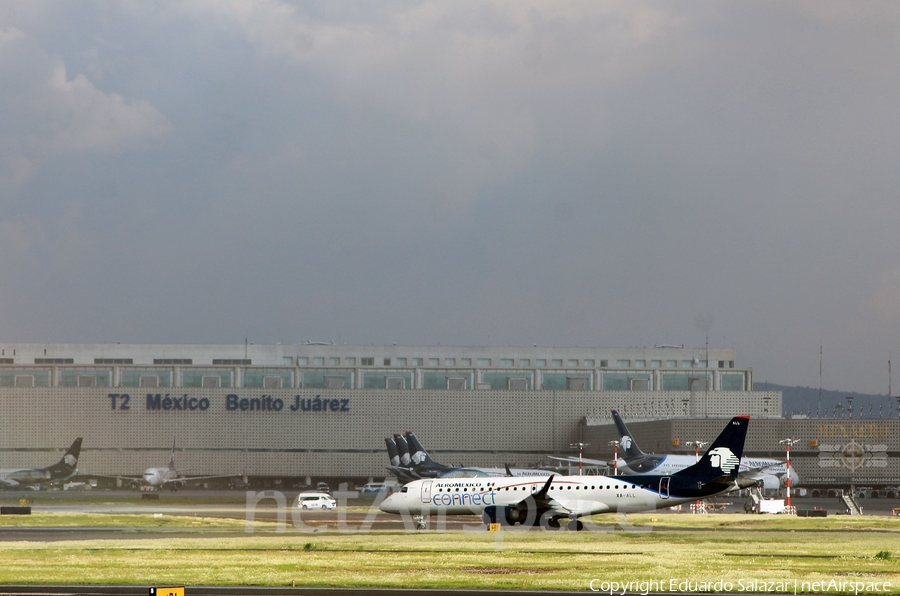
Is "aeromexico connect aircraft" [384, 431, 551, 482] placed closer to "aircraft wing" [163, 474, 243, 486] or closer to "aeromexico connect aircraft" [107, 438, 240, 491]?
"aircraft wing" [163, 474, 243, 486]

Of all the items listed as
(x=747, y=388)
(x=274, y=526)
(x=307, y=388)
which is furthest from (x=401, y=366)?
(x=274, y=526)

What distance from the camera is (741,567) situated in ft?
124

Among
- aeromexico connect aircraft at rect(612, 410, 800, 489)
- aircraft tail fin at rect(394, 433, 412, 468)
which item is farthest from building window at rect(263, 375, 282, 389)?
Result: aeromexico connect aircraft at rect(612, 410, 800, 489)

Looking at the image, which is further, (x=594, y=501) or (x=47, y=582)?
(x=594, y=501)

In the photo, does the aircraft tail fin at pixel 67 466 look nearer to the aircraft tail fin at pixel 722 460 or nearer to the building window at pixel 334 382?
the building window at pixel 334 382

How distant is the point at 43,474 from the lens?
121 metres

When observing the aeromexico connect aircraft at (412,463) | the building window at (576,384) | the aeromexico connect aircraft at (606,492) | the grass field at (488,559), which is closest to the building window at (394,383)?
the building window at (576,384)

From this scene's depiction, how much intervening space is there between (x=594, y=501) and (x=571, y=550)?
16386 mm

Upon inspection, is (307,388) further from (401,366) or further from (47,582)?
(47,582)

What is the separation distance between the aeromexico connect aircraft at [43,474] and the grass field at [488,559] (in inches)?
2641

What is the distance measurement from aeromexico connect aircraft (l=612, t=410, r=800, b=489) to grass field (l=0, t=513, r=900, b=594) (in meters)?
44.3

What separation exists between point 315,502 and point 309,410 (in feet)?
184
